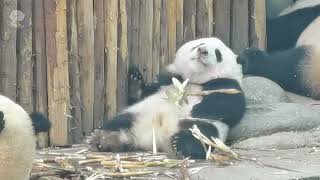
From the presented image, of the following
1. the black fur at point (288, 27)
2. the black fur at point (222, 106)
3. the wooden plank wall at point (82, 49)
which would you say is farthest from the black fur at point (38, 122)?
the black fur at point (288, 27)

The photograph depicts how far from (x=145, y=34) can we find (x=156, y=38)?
0.43 ft

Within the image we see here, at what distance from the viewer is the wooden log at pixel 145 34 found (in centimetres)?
636

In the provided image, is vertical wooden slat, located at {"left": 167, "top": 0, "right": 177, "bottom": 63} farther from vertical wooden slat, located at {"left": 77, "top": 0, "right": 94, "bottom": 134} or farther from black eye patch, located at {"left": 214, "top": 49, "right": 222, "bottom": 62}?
vertical wooden slat, located at {"left": 77, "top": 0, "right": 94, "bottom": 134}

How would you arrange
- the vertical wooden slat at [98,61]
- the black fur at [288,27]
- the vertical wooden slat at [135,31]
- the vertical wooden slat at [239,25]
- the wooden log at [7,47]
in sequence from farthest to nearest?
the black fur at [288,27]
the vertical wooden slat at [239,25]
the vertical wooden slat at [135,31]
the vertical wooden slat at [98,61]
the wooden log at [7,47]

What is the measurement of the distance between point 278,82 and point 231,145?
54.9 inches

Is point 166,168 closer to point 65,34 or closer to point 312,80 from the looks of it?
point 65,34

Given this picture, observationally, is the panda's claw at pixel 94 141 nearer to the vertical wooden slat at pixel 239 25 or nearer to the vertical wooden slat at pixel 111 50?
the vertical wooden slat at pixel 111 50

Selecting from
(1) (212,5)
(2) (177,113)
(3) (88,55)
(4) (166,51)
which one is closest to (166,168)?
(2) (177,113)

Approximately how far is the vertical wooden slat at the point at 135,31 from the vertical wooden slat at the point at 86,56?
0.42 metres

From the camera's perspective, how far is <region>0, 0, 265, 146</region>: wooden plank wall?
566 cm

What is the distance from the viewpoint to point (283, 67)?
7.12 metres

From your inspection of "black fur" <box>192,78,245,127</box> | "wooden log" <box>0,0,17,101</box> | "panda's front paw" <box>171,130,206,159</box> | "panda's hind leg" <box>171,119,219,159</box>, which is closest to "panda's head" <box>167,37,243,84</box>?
"black fur" <box>192,78,245,127</box>

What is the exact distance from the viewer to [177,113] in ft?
19.1

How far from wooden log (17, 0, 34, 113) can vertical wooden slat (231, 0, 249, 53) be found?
6.60 feet
